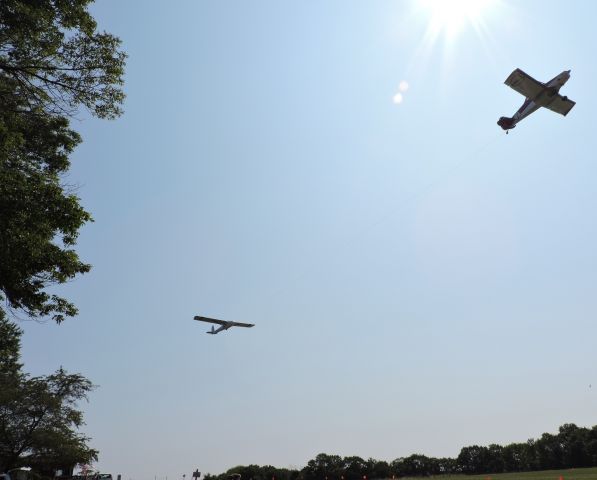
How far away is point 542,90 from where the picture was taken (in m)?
23.3

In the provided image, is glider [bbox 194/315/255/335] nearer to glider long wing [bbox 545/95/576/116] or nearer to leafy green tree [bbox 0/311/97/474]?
leafy green tree [bbox 0/311/97/474]

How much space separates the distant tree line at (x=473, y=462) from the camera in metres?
80.4

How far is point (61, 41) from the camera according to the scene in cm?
1519

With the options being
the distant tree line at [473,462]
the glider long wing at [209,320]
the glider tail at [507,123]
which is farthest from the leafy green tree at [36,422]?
the glider tail at [507,123]

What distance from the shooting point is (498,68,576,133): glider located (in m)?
22.8

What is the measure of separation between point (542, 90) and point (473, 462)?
97.8m

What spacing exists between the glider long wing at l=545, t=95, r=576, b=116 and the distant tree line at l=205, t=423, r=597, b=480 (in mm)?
64573

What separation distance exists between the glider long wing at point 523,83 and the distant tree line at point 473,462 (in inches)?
2547

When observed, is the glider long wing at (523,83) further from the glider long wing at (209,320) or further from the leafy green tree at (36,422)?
the leafy green tree at (36,422)

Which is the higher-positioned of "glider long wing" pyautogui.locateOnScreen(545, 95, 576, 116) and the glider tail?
the glider tail

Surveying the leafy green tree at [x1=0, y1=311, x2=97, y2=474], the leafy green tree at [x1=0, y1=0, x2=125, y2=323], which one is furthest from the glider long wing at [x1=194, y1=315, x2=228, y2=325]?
the leafy green tree at [x1=0, y1=0, x2=125, y2=323]

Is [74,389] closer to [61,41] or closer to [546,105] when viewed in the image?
[61,41]

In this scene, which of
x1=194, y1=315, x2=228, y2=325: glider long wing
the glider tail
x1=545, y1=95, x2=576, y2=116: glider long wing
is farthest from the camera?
x1=194, y1=315, x2=228, y2=325: glider long wing

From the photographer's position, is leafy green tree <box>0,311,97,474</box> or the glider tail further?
leafy green tree <box>0,311,97,474</box>
